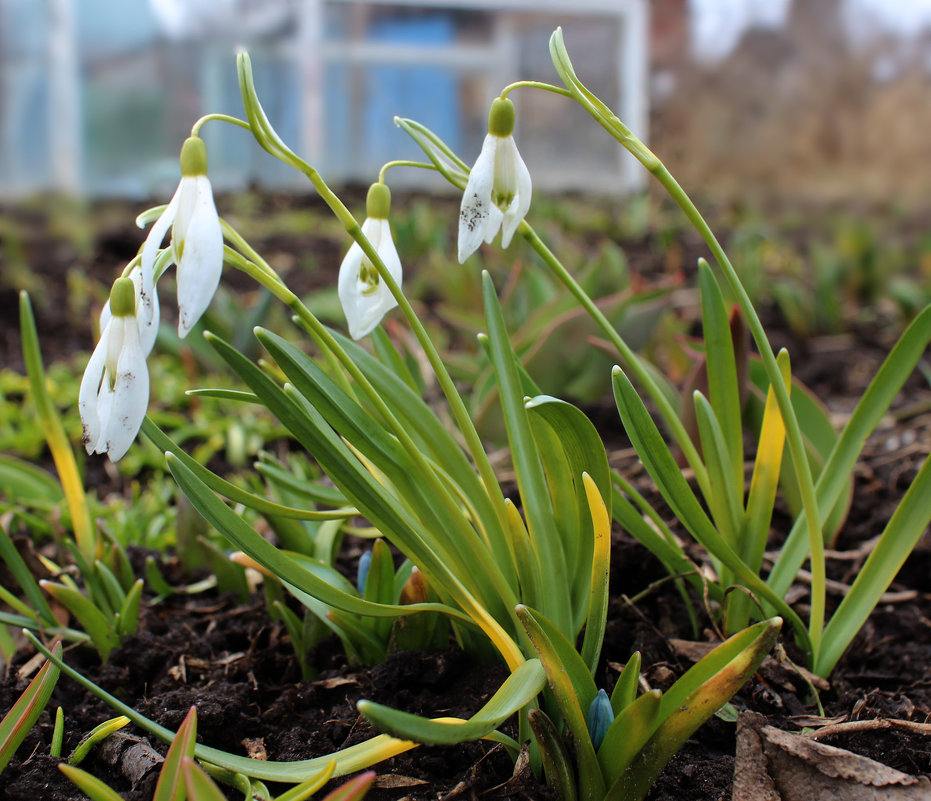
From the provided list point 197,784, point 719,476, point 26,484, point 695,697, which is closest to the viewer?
point 197,784

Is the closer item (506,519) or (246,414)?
(506,519)

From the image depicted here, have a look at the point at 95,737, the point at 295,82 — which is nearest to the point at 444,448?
the point at 95,737

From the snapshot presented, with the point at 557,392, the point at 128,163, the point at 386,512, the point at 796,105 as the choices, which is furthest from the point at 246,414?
the point at 796,105

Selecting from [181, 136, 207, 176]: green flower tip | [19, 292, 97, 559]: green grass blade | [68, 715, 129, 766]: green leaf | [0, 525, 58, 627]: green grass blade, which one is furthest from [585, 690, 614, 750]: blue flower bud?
[19, 292, 97, 559]: green grass blade

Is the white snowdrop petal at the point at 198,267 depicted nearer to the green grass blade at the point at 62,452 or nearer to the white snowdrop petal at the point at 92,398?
the white snowdrop petal at the point at 92,398

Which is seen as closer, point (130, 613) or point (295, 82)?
point (130, 613)

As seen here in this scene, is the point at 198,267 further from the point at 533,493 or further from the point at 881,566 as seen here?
the point at 881,566

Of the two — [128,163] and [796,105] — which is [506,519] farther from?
[796,105]
